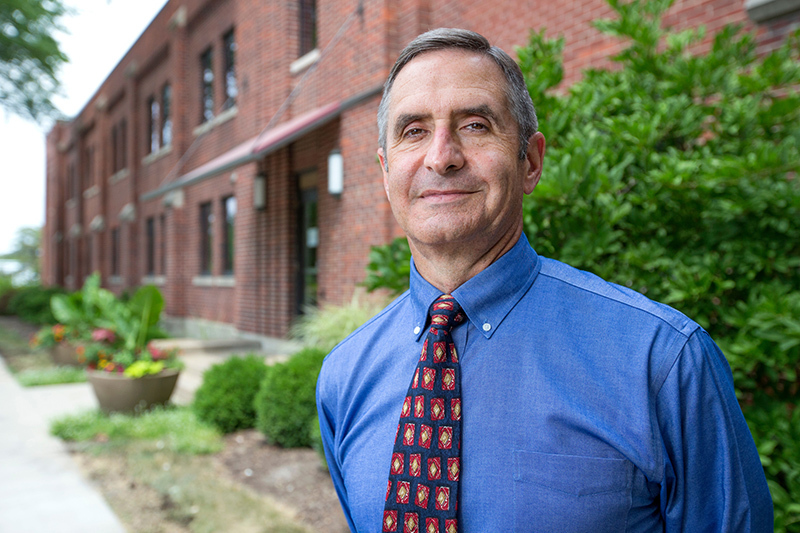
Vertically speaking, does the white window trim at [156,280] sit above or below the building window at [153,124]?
below

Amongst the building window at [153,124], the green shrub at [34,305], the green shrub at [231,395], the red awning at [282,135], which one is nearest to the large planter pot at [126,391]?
the green shrub at [231,395]

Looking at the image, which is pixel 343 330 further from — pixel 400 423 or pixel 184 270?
pixel 184 270

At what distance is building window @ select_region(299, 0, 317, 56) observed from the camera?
36.4 feet

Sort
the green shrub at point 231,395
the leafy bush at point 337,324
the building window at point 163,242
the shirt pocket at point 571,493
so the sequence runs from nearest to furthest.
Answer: the shirt pocket at point 571,493, the leafy bush at point 337,324, the green shrub at point 231,395, the building window at point 163,242

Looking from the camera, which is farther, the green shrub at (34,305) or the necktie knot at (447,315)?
the green shrub at (34,305)

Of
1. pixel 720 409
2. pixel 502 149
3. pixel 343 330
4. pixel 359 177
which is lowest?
pixel 343 330

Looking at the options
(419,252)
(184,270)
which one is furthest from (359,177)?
(184,270)

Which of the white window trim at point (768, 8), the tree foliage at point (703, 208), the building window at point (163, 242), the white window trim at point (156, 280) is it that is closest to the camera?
the tree foliage at point (703, 208)

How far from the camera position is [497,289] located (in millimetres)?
1474

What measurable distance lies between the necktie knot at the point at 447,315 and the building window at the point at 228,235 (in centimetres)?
1294

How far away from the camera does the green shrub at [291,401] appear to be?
5963 millimetres

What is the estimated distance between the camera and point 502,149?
1493 millimetres

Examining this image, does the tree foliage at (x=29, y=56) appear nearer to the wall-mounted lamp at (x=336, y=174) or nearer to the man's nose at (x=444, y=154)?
the wall-mounted lamp at (x=336, y=174)

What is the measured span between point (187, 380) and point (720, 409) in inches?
377
